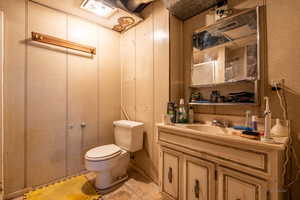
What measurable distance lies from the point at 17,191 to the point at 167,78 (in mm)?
2196

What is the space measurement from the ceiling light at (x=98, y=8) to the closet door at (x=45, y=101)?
377 millimetres

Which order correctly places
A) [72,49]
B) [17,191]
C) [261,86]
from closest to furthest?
[261,86]
[17,191]
[72,49]

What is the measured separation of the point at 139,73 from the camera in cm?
208

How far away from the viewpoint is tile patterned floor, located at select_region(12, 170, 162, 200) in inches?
60.5

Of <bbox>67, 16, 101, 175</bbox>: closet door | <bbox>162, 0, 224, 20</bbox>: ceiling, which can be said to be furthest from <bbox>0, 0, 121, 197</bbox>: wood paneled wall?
<bbox>162, 0, 224, 20</bbox>: ceiling

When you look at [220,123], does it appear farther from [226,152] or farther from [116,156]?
[116,156]

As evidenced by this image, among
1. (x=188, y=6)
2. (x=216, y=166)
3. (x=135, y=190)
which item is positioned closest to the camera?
(x=216, y=166)

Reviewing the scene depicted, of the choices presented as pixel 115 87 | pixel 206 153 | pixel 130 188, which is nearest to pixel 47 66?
pixel 115 87

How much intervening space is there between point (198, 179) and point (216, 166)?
0.72 ft

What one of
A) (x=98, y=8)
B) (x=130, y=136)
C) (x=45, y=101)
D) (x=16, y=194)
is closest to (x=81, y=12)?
(x=98, y=8)

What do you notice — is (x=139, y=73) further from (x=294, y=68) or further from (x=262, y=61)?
(x=294, y=68)

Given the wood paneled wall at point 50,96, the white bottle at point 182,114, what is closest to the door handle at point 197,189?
the white bottle at point 182,114

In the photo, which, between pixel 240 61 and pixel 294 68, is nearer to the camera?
pixel 294 68

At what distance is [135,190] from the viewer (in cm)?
166
